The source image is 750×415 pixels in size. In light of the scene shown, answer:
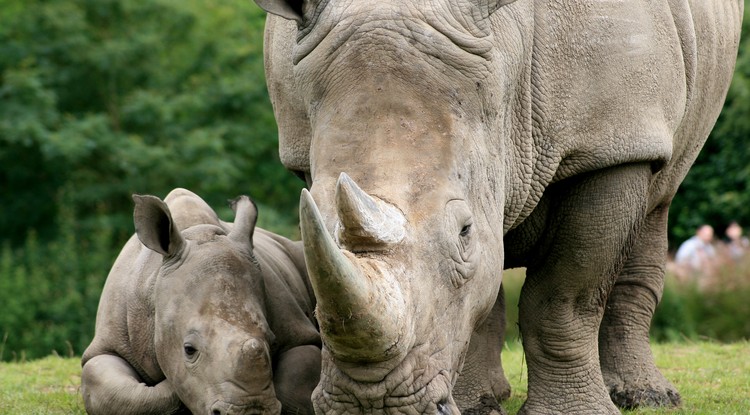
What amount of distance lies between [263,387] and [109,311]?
4.63 feet

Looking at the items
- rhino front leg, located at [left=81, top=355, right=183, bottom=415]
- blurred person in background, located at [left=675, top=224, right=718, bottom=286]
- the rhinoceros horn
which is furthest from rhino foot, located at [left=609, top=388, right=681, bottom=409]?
blurred person in background, located at [left=675, top=224, right=718, bottom=286]

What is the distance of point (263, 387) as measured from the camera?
611cm

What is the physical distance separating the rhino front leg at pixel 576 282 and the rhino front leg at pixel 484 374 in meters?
0.36

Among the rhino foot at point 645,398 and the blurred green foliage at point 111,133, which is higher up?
the rhino foot at point 645,398

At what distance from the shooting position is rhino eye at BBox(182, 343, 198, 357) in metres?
6.27

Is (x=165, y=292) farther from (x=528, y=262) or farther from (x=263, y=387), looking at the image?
(x=528, y=262)

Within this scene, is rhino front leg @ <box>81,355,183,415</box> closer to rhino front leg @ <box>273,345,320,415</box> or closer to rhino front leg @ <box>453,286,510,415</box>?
rhino front leg @ <box>273,345,320,415</box>

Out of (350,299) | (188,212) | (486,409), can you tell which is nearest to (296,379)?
(486,409)

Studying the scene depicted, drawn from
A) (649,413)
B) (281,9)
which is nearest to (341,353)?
(281,9)

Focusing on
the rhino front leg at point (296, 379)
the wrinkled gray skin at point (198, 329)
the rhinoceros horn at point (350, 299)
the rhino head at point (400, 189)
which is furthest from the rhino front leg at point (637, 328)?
the rhinoceros horn at point (350, 299)

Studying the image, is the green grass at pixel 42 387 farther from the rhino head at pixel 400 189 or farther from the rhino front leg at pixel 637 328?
the rhino front leg at pixel 637 328

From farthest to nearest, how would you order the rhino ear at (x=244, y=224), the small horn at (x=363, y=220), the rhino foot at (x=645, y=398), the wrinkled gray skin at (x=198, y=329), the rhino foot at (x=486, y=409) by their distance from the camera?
the rhino foot at (x=645, y=398) → the rhino foot at (x=486, y=409) → the rhino ear at (x=244, y=224) → the wrinkled gray skin at (x=198, y=329) → the small horn at (x=363, y=220)

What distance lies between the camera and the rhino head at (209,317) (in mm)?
6090

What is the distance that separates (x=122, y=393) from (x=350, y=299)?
2395 millimetres
